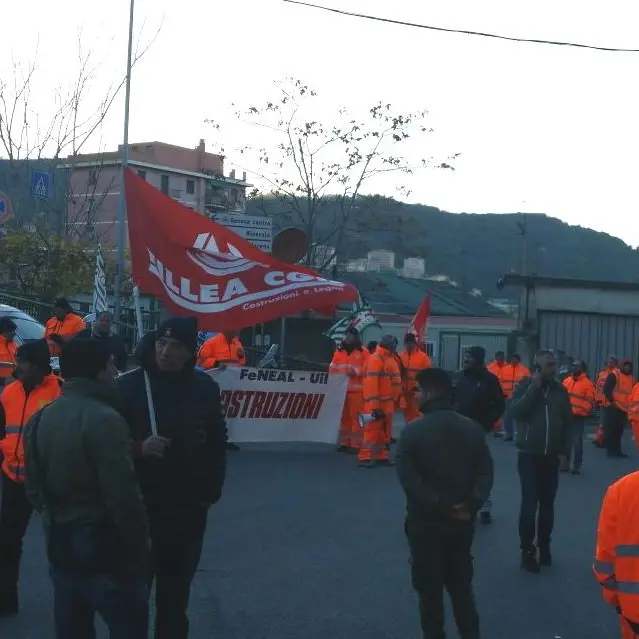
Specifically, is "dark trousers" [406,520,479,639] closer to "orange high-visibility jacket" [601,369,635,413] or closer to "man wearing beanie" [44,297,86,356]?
"man wearing beanie" [44,297,86,356]

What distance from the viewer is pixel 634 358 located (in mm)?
28344

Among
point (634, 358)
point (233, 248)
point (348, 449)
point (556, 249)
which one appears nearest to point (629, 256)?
point (556, 249)

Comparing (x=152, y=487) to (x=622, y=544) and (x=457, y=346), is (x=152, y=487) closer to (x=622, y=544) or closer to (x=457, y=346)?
(x=622, y=544)

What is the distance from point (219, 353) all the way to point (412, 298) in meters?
42.6

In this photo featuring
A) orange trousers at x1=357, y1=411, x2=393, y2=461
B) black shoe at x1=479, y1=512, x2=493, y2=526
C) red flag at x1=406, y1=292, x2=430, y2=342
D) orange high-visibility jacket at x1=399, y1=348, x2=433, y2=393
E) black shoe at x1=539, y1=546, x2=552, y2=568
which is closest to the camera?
black shoe at x1=539, y1=546, x2=552, y2=568

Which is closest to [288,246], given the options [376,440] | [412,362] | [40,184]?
[376,440]

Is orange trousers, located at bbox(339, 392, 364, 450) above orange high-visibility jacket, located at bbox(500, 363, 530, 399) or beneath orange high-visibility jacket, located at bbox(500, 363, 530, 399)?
beneath

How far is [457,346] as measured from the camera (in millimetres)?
37281

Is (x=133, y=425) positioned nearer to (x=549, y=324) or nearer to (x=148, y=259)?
(x=148, y=259)

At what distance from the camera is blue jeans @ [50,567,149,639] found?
4.54m

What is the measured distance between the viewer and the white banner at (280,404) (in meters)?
14.6

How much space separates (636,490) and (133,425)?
2307 mm

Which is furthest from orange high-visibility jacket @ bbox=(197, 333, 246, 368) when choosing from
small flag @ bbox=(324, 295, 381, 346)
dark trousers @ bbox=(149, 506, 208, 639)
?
dark trousers @ bbox=(149, 506, 208, 639)

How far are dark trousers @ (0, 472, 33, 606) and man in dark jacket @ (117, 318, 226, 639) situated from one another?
6.32 ft
